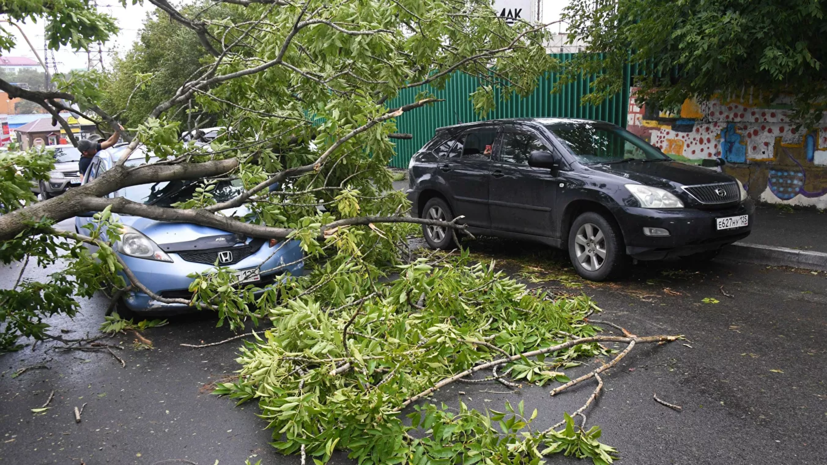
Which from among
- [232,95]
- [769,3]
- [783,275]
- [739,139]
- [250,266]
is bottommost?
[783,275]

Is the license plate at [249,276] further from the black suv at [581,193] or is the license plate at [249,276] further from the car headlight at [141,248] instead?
the black suv at [581,193]

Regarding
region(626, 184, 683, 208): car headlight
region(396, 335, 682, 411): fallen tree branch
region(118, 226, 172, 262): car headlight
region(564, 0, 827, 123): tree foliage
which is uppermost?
region(564, 0, 827, 123): tree foliage

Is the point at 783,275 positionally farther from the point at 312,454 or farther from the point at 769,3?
the point at 312,454

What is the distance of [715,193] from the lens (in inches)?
279

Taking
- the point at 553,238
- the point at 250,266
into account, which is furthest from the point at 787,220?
the point at 250,266

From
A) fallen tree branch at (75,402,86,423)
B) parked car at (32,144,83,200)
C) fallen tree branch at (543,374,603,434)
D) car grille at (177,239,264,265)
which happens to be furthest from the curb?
parked car at (32,144,83,200)

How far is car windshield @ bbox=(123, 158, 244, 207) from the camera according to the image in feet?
23.8

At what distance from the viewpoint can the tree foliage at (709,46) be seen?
8578 mm

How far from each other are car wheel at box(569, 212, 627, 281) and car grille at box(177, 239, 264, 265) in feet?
11.4

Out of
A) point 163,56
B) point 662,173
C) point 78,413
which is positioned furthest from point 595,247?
point 163,56

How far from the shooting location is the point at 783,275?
752cm

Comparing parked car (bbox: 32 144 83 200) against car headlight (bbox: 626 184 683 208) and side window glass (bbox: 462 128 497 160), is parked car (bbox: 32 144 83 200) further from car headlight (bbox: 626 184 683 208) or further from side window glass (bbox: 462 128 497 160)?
car headlight (bbox: 626 184 683 208)

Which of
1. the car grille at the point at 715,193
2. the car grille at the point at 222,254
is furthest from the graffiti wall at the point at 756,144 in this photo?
the car grille at the point at 222,254

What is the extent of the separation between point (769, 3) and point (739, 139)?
3.04 metres
